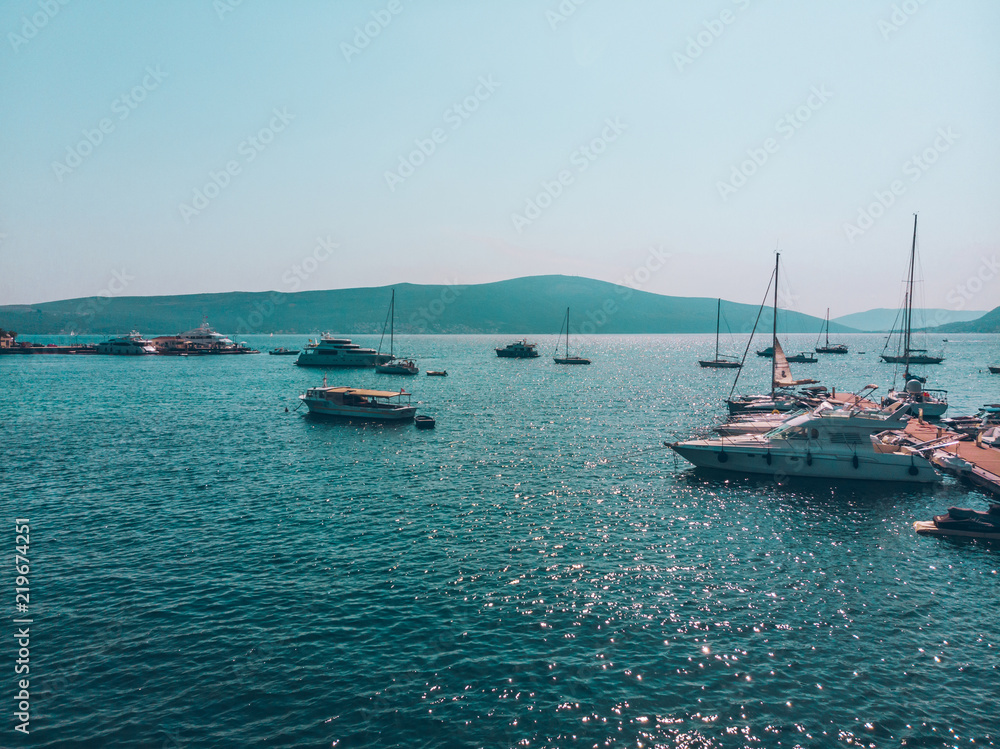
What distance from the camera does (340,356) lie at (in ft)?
506

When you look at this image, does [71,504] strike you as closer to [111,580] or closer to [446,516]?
[111,580]

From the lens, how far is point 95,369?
462 feet

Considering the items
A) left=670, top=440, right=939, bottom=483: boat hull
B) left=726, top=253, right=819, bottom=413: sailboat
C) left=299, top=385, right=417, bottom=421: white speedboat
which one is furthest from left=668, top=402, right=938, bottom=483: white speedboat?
left=299, top=385, right=417, bottom=421: white speedboat

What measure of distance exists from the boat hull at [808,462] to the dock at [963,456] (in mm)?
2522

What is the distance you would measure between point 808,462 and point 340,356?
131364mm

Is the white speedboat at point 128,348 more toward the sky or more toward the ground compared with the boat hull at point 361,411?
more toward the sky

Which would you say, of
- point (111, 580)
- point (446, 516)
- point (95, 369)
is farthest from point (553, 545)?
point (95, 369)

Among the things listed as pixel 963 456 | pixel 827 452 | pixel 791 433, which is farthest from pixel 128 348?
pixel 963 456

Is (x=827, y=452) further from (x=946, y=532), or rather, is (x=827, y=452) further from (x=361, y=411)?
(x=361, y=411)

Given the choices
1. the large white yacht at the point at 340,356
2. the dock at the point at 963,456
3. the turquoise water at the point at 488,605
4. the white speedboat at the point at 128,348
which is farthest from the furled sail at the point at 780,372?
the white speedboat at the point at 128,348

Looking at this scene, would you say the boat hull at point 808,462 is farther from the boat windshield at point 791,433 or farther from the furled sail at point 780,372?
the furled sail at point 780,372

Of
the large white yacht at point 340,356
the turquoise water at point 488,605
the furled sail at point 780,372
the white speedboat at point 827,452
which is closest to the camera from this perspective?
the turquoise water at point 488,605

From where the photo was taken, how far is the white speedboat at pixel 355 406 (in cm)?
6838

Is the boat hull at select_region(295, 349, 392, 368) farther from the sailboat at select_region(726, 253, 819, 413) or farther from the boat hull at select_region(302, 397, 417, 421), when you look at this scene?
the sailboat at select_region(726, 253, 819, 413)
